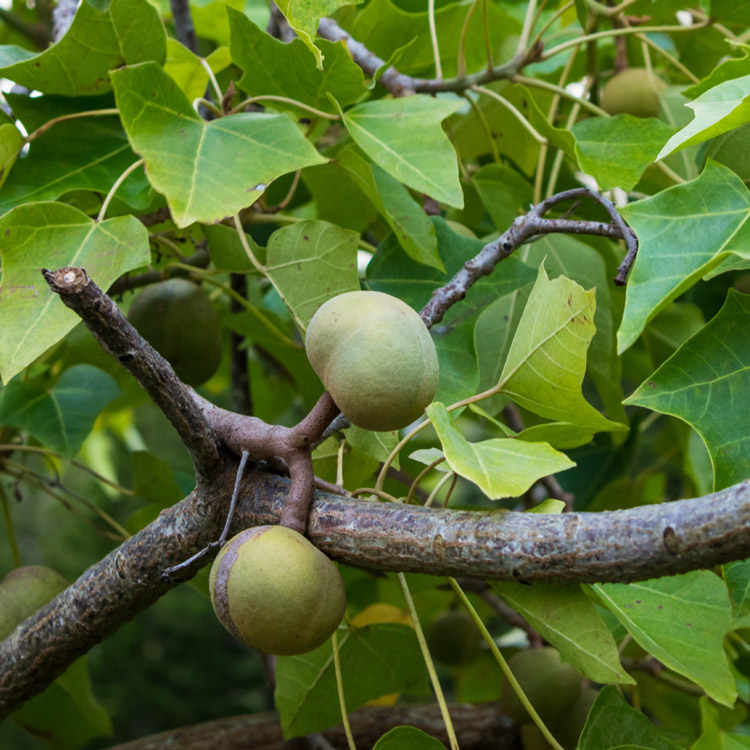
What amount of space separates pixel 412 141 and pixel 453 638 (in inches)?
25.7

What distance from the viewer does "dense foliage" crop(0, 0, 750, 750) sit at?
0.45m

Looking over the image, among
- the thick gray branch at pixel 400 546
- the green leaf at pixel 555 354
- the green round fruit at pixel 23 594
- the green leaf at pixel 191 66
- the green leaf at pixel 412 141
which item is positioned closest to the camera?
the thick gray branch at pixel 400 546

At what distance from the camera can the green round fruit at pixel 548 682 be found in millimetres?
775

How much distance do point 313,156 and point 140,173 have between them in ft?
0.57

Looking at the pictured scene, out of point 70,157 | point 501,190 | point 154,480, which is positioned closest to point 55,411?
point 154,480

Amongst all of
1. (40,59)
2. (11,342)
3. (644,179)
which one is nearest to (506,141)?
(644,179)

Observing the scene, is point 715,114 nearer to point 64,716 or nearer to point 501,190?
point 501,190

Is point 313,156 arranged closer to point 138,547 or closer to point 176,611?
point 138,547

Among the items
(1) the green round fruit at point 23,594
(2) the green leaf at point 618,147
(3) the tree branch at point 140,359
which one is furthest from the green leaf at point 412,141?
(1) the green round fruit at point 23,594

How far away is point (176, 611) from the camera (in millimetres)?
3896

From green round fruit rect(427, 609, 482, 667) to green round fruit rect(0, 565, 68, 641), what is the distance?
485 millimetres

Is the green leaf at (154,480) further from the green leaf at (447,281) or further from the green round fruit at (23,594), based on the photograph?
the green leaf at (447,281)

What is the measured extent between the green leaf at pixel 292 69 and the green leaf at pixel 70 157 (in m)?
0.12

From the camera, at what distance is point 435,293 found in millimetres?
583
